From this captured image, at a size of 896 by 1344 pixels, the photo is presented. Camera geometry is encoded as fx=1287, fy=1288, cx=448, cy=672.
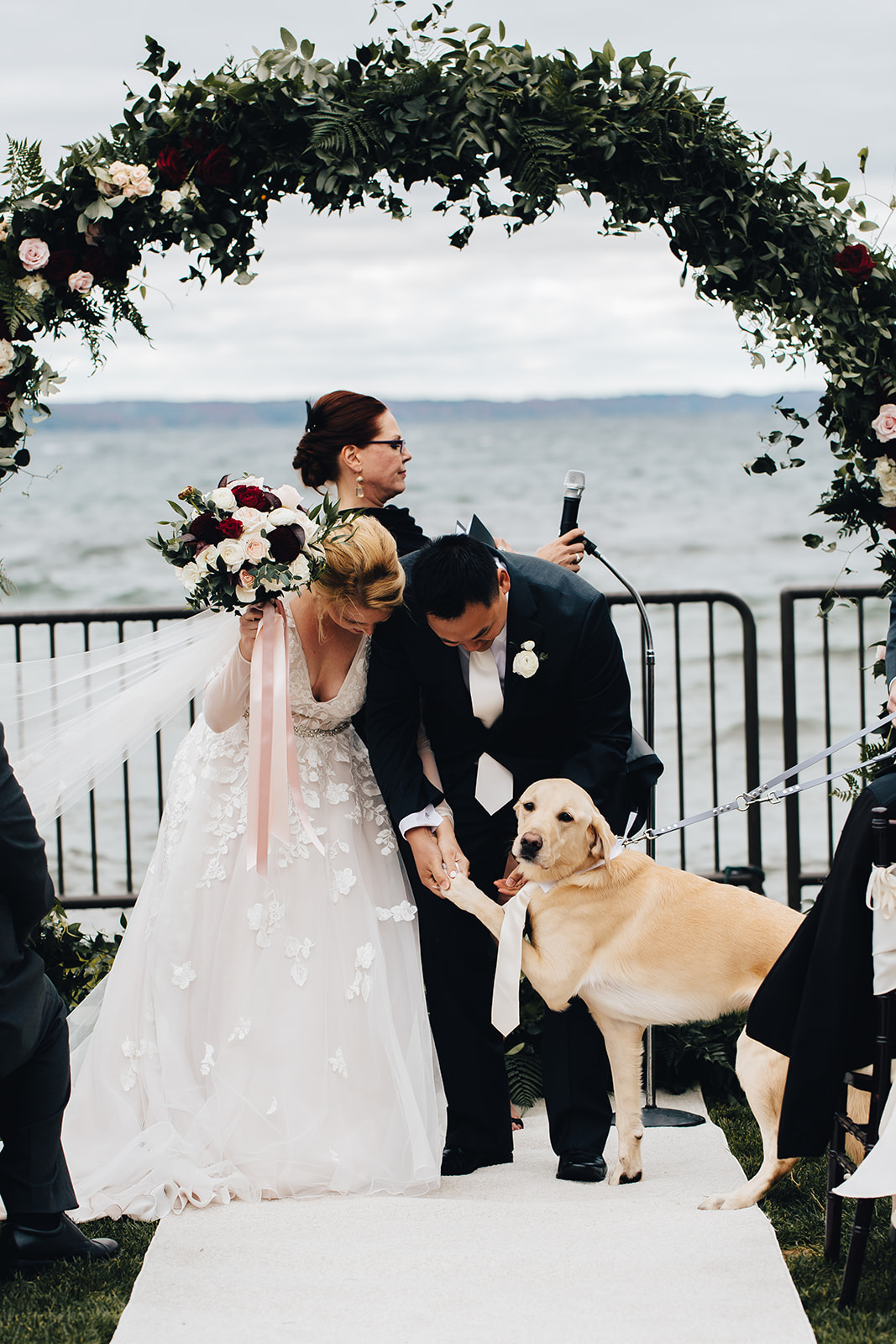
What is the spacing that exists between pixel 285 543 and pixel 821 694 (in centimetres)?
1140

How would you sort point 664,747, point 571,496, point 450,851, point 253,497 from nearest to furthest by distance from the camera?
point 253,497 < point 450,851 < point 571,496 < point 664,747

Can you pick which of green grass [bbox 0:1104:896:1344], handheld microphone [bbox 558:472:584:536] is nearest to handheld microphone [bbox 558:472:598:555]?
handheld microphone [bbox 558:472:584:536]

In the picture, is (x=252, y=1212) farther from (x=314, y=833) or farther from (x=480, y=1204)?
(x=314, y=833)

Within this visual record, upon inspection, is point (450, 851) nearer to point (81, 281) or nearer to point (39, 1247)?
point (39, 1247)

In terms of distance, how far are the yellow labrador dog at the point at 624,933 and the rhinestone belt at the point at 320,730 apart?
657mm

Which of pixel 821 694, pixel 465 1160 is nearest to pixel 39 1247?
pixel 465 1160

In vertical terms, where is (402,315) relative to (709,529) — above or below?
above

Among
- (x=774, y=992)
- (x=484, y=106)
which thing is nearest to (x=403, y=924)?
(x=774, y=992)

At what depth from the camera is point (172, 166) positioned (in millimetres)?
3896

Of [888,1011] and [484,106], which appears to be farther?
[484,106]

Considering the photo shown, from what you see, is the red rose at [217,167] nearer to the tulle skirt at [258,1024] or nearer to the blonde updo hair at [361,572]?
the blonde updo hair at [361,572]

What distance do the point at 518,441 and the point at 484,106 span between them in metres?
36.6

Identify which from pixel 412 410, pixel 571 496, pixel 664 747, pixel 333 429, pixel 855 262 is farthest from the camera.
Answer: pixel 412 410

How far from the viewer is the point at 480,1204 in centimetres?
355
